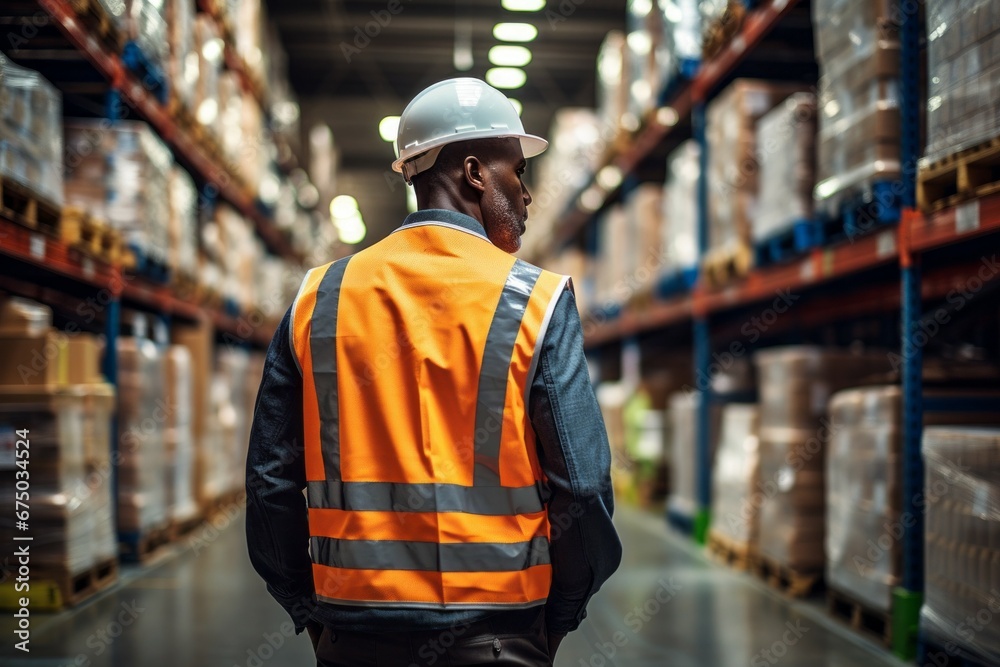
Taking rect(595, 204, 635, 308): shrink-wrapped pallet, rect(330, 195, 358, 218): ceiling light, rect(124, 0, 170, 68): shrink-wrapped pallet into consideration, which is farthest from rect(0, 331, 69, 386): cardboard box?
rect(330, 195, 358, 218): ceiling light

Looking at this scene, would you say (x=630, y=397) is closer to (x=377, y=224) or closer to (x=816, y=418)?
(x=816, y=418)

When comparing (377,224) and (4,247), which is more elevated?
(377,224)

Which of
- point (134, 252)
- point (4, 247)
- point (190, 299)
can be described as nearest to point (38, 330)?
point (4, 247)

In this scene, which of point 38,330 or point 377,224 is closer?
point 38,330

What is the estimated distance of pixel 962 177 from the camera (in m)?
3.38

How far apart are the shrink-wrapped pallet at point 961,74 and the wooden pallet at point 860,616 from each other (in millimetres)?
2101

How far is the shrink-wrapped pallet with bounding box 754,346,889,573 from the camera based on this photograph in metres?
5.04

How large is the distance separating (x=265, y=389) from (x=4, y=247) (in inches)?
115

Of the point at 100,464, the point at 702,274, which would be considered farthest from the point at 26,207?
the point at 702,274

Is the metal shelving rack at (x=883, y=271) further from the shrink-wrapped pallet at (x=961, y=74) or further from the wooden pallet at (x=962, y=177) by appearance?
the shrink-wrapped pallet at (x=961, y=74)

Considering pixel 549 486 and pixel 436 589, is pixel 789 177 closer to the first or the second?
pixel 549 486

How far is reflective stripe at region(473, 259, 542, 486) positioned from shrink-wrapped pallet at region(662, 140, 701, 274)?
222 inches

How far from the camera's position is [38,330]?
452cm

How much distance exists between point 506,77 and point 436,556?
549 inches
